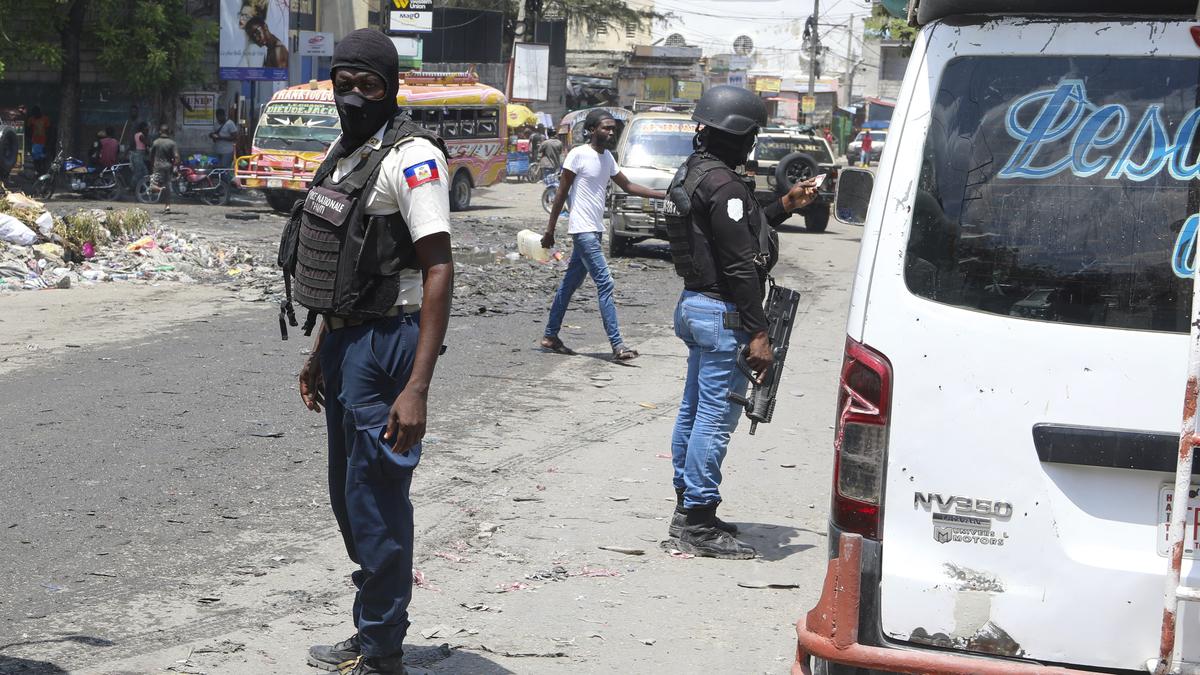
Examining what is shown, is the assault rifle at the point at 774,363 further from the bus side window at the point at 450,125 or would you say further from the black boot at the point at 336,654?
the bus side window at the point at 450,125

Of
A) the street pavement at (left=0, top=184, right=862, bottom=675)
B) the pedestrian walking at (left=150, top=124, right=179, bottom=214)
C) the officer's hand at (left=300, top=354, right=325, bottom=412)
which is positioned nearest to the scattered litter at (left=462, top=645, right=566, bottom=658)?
the street pavement at (left=0, top=184, right=862, bottom=675)

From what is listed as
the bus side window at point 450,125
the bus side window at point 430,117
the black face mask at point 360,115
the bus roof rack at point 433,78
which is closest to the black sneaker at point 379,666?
the black face mask at point 360,115

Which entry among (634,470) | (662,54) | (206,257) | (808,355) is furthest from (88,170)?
(662,54)

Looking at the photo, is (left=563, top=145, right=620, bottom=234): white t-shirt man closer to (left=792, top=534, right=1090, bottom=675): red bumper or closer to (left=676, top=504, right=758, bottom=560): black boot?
(left=676, top=504, right=758, bottom=560): black boot

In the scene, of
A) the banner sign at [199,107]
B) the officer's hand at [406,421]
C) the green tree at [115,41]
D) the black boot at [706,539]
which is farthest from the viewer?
the banner sign at [199,107]

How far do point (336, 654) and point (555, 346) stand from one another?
6509 mm

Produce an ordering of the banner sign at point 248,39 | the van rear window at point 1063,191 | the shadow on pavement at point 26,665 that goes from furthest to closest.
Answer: the banner sign at point 248,39 → the shadow on pavement at point 26,665 → the van rear window at point 1063,191

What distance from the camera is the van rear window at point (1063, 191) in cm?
311

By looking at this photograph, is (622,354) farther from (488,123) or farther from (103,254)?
(488,123)

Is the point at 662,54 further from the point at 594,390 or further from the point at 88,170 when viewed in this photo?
the point at 594,390

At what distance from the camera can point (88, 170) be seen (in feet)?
88.8

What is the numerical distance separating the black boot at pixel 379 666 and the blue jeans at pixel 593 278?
6278 millimetres

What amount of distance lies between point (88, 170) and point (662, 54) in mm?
46028

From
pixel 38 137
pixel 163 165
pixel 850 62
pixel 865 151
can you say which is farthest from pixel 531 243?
pixel 850 62
